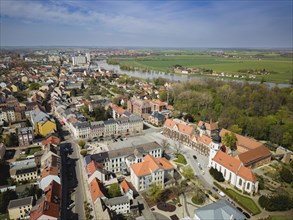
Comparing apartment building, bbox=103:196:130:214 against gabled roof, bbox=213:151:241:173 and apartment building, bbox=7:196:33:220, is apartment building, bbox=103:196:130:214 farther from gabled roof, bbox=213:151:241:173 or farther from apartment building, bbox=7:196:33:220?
gabled roof, bbox=213:151:241:173

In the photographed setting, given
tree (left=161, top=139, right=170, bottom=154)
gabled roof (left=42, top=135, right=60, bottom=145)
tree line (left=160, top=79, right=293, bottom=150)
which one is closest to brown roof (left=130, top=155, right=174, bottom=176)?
tree (left=161, top=139, right=170, bottom=154)

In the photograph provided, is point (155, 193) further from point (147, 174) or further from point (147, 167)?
point (147, 167)

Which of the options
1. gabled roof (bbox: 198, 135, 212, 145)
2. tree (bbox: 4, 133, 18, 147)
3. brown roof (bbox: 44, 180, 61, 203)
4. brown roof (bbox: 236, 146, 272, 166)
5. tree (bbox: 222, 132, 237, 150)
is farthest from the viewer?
tree (bbox: 4, 133, 18, 147)

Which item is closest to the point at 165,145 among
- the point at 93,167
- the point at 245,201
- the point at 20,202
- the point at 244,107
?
the point at 93,167

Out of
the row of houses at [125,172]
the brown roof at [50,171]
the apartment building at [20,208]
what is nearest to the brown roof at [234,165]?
the row of houses at [125,172]

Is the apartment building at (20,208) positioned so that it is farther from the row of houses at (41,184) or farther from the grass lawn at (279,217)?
the grass lawn at (279,217)

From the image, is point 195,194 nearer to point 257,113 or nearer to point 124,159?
point 124,159
